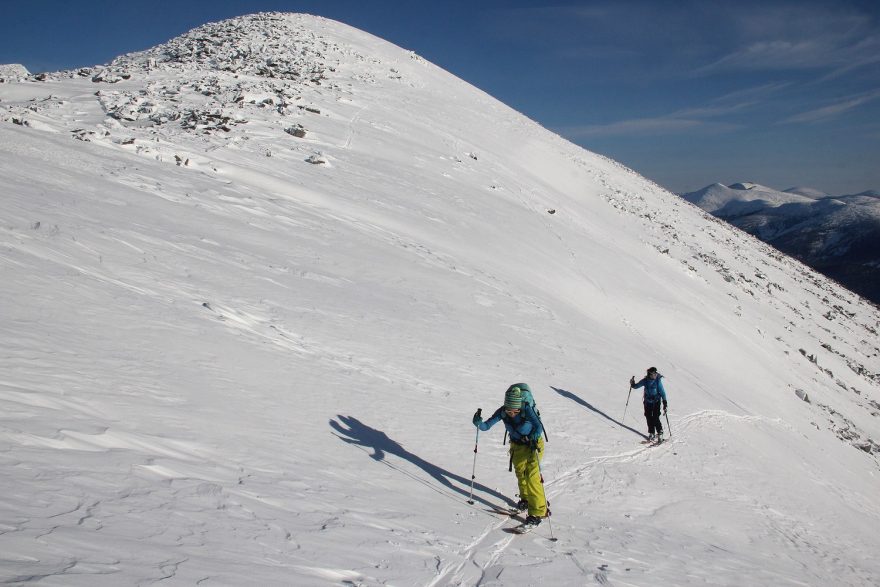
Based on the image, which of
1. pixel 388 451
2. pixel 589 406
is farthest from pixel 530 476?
pixel 589 406

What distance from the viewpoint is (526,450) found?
6.21 meters

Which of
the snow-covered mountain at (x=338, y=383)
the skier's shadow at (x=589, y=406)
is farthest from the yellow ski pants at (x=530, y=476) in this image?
the skier's shadow at (x=589, y=406)

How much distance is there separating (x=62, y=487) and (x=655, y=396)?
10.2 meters

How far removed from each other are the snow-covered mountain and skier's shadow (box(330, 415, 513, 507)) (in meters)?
0.04

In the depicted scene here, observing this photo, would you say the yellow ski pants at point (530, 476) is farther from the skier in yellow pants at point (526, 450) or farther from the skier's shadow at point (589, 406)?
the skier's shadow at point (589, 406)

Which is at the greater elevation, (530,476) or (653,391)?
(653,391)

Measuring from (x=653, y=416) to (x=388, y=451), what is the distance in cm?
666

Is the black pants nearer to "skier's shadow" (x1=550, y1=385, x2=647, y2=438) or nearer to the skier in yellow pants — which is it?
"skier's shadow" (x1=550, y1=385, x2=647, y2=438)

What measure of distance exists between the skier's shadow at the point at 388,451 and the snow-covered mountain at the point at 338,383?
40 mm

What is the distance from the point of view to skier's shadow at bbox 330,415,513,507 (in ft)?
20.8

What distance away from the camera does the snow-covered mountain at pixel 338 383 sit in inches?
160

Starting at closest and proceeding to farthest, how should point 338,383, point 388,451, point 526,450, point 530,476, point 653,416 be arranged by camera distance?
point 530,476 → point 526,450 → point 388,451 → point 338,383 → point 653,416

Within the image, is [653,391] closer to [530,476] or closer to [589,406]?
[589,406]

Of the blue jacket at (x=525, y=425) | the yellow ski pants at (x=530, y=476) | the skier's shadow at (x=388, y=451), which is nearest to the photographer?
the yellow ski pants at (x=530, y=476)
